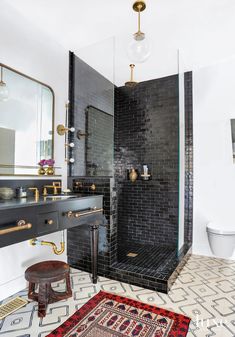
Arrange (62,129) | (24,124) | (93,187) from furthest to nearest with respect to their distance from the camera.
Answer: (62,129) < (93,187) < (24,124)

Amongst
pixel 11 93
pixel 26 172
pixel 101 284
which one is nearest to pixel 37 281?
pixel 101 284

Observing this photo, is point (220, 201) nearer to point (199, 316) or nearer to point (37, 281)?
point (199, 316)

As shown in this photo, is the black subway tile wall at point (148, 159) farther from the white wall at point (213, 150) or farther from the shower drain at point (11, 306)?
the shower drain at point (11, 306)

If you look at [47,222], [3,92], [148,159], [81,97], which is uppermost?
[81,97]

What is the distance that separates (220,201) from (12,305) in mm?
2564

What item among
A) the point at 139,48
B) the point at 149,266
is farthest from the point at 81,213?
the point at 139,48

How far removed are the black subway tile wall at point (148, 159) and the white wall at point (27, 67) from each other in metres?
1.26

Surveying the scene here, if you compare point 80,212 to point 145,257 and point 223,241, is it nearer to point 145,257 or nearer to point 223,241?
point 145,257

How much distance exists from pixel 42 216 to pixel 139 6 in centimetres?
189

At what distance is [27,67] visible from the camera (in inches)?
84.4

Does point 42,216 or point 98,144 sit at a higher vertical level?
point 98,144

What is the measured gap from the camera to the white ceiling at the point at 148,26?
196 cm

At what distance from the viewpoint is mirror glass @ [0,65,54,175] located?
1.93 metres

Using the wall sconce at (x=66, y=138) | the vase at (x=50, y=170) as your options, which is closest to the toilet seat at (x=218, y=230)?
the wall sconce at (x=66, y=138)
